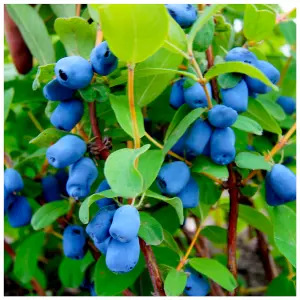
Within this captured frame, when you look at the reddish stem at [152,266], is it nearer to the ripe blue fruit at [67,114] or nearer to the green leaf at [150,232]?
the green leaf at [150,232]

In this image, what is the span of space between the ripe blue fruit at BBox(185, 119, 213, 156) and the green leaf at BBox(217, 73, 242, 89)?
2.5 inches

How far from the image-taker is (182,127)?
0.66 metres

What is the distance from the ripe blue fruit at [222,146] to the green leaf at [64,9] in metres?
0.36

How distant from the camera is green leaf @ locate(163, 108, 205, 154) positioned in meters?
0.65

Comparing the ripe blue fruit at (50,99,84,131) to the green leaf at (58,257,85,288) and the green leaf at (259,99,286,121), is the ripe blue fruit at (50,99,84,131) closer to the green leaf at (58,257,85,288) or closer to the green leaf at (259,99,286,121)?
the green leaf at (259,99,286,121)

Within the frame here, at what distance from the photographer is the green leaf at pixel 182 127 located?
25.7 inches

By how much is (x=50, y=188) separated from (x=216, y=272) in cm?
37

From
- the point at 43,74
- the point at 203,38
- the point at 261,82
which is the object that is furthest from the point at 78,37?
the point at 261,82

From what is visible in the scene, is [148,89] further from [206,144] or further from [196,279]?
[196,279]

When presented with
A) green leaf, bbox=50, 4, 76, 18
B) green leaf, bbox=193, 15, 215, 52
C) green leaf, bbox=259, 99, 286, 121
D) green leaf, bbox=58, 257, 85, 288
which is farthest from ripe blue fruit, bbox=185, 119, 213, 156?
green leaf, bbox=58, 257, 85, 288

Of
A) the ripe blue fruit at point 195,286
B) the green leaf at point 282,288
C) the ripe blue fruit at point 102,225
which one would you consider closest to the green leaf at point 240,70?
the ripe blue fruit at point 102,225

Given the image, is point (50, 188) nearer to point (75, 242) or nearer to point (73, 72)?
point (75, 242)

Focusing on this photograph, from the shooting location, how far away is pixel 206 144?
2.30 feet

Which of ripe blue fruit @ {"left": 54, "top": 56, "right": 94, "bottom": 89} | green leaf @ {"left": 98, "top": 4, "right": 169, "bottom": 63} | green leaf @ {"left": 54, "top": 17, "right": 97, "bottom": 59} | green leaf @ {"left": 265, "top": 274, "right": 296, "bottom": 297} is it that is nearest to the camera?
green leaf @ {"left": 98, "top": 4, "right": 169, "bottom": 63}
